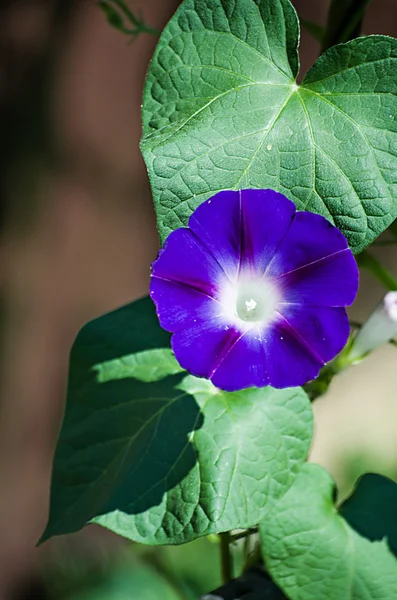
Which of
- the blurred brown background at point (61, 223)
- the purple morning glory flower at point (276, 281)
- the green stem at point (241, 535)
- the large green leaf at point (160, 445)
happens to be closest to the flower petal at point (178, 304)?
the purple morning glory flower at point (276, 281)

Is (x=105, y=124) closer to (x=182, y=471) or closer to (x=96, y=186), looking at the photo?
(x=96, y=186)

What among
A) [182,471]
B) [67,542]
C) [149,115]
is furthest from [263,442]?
[67,542]

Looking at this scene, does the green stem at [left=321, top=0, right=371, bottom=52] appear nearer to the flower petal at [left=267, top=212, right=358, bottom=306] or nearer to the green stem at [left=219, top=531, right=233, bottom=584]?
the flower petal at [left=267, top=212, right=358, bottom=306]

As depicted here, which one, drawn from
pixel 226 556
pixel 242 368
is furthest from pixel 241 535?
pixel 242 368

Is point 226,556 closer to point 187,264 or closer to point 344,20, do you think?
point 187,264

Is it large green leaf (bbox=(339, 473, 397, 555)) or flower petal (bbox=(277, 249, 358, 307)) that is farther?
large green leaf (bbox=(339, 473, 397, 555))

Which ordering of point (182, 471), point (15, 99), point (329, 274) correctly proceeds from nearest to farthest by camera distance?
point (329, 274) < point (182, 471) < point (15, 99)

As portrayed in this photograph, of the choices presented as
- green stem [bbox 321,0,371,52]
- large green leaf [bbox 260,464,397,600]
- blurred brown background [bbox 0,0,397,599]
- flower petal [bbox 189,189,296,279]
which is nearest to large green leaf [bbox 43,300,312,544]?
large green leaf [bbox 260,464,397,600]
